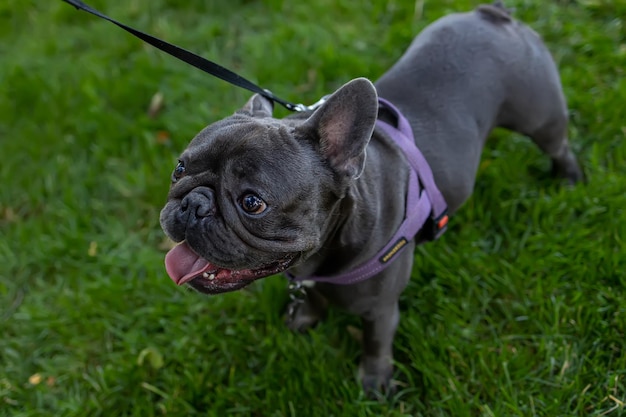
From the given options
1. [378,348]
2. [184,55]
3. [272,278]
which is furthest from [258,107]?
[378,348]

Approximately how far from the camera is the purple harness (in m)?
2.69

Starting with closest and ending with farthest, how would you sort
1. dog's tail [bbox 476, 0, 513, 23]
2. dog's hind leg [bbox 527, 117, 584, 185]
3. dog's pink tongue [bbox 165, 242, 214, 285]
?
dog's pink tongue [bbox 165, 242, 214, 285]
dog's tail [bbox 476, 0, 513, 23]
dog's hind leg [bbox 527, 117, 584, 185]

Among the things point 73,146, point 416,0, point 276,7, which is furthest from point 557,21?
point 73,146

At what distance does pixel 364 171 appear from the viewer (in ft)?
8.59

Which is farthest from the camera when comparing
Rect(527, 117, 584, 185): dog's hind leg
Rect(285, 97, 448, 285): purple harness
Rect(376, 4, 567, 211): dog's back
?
Rect(527, 117, 584, 185): dog's hind leg

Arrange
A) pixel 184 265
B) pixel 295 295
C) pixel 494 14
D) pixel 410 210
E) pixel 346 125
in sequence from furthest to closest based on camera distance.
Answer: pixel 494 14, pixel 295 295, pixel 410 210, pixel 184 265, pixel 346 125

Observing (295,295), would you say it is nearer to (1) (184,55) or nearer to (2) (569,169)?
(1) (184,55)

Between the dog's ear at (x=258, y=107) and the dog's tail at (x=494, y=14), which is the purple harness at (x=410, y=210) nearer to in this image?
the dog's ear at (x=258, y=107)

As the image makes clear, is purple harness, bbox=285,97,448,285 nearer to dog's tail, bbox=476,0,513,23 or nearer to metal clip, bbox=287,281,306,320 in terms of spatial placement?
metal clip, bbox=287,281,306,320

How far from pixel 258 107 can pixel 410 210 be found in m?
0.81

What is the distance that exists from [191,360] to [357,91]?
187cm

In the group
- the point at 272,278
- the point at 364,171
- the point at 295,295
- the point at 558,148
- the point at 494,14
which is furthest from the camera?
the point at 558,148

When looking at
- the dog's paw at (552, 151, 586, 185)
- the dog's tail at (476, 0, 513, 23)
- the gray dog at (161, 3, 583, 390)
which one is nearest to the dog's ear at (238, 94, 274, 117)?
the gray dog at (161, 3, 583, 390)

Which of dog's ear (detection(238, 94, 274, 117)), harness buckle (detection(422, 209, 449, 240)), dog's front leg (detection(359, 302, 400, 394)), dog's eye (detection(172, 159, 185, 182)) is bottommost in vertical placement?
dog's front leg (detection(359, 302, 400, 394))
